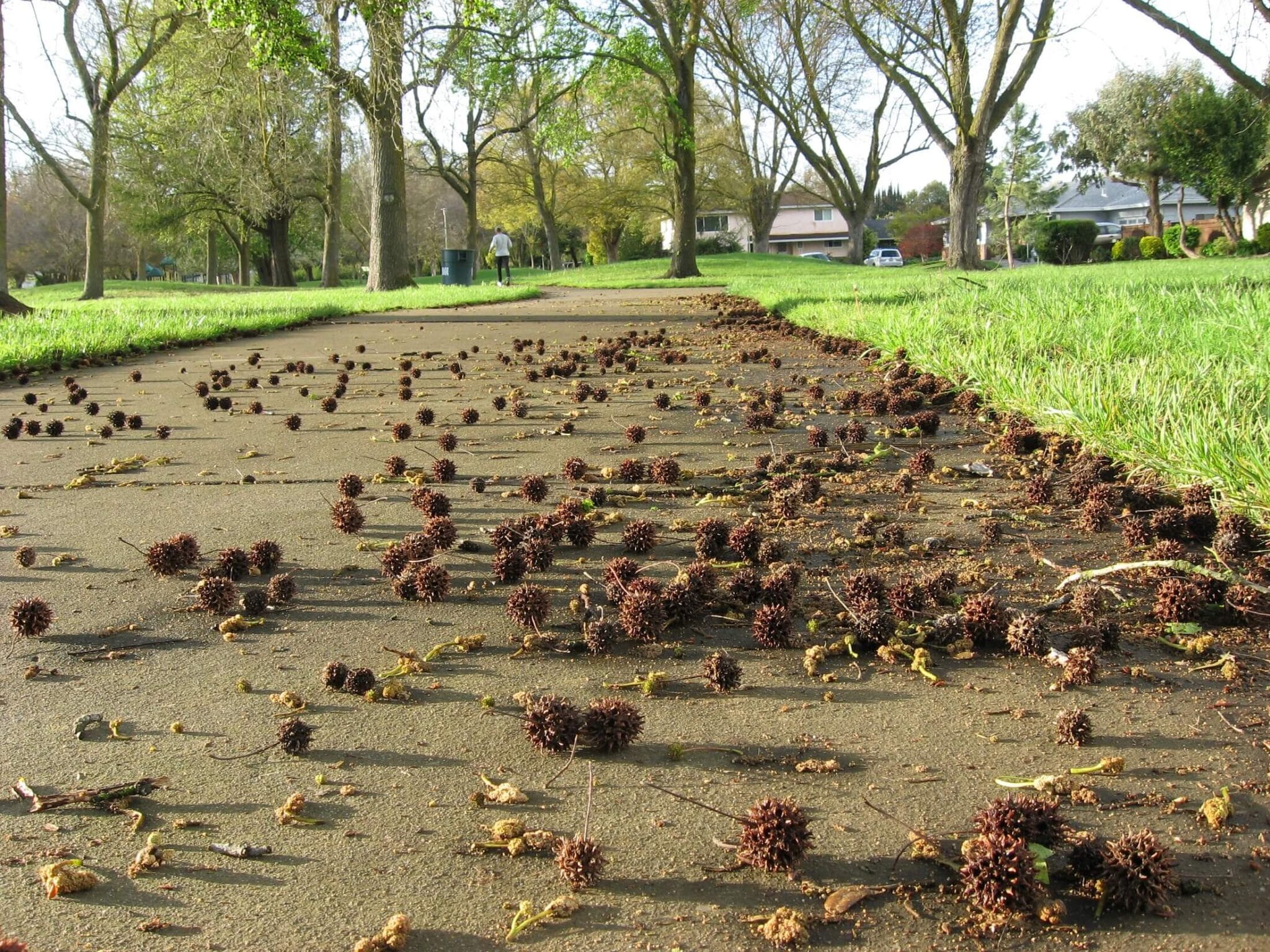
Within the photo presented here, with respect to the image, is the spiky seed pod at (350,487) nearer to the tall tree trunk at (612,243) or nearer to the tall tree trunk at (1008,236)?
the tall tree trunk at (1008,236)

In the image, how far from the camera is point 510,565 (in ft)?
11.0

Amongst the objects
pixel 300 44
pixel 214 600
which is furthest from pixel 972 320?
pixel 300 44

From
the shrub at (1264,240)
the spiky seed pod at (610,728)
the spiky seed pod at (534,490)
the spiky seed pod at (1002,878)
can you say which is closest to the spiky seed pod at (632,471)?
the spiky seed pod at (534,490)

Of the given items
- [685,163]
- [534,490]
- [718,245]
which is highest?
[718,245]

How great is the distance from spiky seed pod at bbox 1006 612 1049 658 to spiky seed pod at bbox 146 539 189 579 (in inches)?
111

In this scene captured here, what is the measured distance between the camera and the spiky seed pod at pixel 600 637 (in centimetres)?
278

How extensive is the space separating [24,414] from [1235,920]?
8.18m

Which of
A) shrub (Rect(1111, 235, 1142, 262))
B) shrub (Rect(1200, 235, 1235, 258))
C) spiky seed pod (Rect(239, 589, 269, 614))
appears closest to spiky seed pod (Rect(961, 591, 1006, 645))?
spiky seed pod (Rect(239, 589, 269, 614))

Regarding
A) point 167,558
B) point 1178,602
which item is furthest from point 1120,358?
point 167,558

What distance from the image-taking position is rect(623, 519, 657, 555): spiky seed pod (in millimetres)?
3680

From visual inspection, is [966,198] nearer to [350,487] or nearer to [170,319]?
[170,319]

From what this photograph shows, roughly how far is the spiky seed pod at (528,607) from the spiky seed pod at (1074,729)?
145 centimetres

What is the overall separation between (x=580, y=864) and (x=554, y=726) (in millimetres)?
495

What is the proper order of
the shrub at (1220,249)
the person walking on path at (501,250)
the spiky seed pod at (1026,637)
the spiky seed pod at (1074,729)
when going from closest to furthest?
the spiky seed pod at (1074,729) → the spiky seed pod at (1026,637) → the person walking on path at (501,250) → the shrub at (1220,249)
